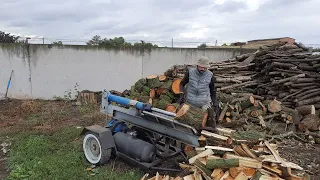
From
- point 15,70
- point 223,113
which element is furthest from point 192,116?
point 15,70

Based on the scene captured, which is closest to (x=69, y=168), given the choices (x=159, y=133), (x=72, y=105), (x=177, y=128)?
(x=159, y=133)

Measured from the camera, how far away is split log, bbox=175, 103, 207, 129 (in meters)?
4.34

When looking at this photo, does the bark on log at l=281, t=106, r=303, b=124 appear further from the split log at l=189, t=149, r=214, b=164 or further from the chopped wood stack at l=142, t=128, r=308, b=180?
the split log at l=189, t=149, r=214, b=164

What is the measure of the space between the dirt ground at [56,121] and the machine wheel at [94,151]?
0.36m

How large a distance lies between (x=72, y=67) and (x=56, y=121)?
3.91 metres

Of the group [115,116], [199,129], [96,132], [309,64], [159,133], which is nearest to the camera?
[199,129]

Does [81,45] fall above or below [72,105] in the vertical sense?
above

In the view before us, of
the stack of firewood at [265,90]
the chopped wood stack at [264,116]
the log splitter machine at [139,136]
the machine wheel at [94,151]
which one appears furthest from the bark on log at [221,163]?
the chopped wood stack at [264,116]

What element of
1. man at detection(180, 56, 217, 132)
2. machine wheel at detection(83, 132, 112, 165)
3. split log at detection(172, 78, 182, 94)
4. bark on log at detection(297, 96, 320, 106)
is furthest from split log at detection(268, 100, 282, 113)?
machine wheel at detection(83, 132, 112, 165)

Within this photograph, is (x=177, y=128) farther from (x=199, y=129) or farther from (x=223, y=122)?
(x=223, y=122)

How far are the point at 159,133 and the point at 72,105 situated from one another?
7.03 meters

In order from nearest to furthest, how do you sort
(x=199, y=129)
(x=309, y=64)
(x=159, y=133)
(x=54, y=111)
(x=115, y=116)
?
(x=199, y=129) → (x=159, y=133) → (x=115, y=116) → (x=309, y=64) → (x=54, y=111)

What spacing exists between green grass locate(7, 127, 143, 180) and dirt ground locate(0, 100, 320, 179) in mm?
304

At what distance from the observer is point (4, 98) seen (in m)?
11.6
